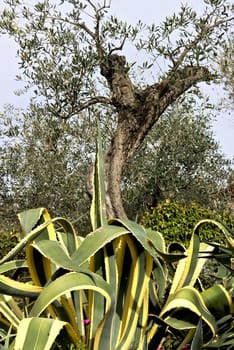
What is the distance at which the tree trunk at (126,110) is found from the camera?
24.8ft

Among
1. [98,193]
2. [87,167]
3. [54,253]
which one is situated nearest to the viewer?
[54,253]

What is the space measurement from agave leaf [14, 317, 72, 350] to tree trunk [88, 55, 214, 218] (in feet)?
18.3

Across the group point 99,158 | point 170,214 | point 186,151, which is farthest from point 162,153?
point 99,158

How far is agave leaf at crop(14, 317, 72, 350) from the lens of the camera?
1784mm

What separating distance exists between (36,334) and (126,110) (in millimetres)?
6245

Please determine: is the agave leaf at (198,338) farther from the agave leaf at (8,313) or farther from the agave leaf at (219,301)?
the agave leaf at (8,313)

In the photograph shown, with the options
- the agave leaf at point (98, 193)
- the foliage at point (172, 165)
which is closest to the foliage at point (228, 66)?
the foliage at point (172, 165)

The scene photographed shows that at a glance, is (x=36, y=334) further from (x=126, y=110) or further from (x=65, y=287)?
(x=126, y=110)

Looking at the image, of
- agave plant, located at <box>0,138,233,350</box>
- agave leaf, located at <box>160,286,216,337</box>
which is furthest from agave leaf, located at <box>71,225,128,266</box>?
agave leaf, located at <box>160,286,216,337</box>

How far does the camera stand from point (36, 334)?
→ 1.82 meters

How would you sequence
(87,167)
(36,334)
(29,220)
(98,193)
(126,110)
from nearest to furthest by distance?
(36,334)
(29,220)
(98,193)
(126,110)
(87,167)

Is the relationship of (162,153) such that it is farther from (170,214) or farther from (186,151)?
(170,214)

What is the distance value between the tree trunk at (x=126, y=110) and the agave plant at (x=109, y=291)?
497 cm

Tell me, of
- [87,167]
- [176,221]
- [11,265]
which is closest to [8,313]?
[11,265]
